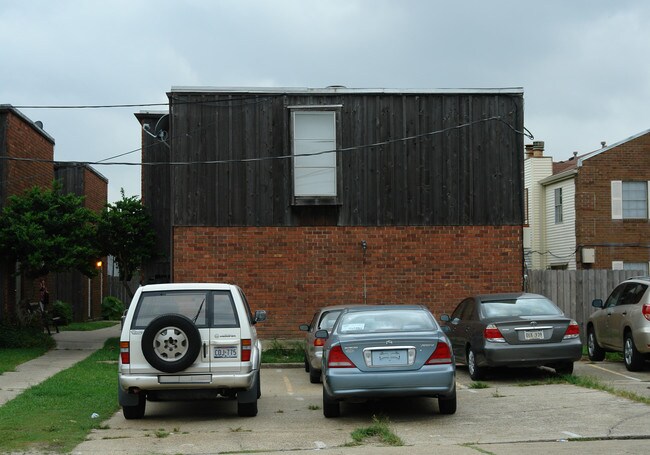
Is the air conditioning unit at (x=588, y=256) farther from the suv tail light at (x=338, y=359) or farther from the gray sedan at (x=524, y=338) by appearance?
the suv tail light at (x=338, y=359)

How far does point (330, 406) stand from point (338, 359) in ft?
2.65

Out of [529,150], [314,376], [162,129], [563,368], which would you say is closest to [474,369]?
[563,368]

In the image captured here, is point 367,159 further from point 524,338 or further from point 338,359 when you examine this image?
point 338,359

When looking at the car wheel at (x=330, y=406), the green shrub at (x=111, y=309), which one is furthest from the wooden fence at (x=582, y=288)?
the green shrub at (x=111, y=309)

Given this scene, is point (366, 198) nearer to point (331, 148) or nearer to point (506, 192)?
point (331, 148)

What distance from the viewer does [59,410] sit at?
42.3ft

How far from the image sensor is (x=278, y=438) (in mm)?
10578

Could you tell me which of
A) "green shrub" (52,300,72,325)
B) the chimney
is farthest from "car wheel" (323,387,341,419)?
the chimney

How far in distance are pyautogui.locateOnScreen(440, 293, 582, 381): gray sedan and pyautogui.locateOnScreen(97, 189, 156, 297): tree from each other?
11.4 metres

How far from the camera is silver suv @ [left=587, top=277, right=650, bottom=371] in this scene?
1680 centimetres

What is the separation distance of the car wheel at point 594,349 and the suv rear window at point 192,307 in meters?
10.3

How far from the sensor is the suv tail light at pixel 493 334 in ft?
50.8

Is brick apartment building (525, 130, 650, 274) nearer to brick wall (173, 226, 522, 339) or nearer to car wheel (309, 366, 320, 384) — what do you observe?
brick wall (173, 226, 522, 339)

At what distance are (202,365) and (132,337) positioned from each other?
969 mm
